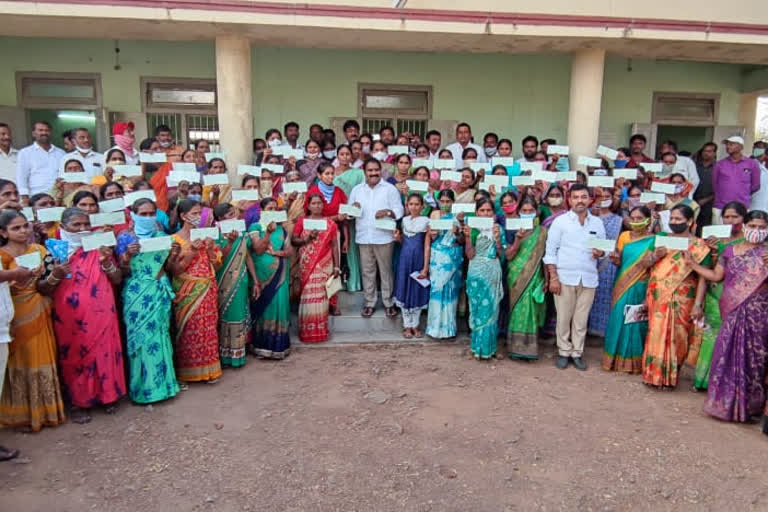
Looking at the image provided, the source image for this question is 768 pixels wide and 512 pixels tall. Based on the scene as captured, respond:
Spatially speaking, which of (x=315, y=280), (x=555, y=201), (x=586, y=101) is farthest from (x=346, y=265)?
(x=586, y=101)

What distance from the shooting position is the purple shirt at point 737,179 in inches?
261

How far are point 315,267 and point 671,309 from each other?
293cm

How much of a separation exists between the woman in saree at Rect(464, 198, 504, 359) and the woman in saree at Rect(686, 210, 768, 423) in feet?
5.51

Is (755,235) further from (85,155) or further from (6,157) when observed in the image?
(6,157)

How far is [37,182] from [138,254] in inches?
105

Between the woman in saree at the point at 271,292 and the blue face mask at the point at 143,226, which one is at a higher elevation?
the blue face mask at the point at 143,226

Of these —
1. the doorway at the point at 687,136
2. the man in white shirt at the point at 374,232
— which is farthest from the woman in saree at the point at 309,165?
the doorway at the point at 687,136

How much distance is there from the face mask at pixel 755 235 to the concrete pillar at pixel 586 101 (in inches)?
123

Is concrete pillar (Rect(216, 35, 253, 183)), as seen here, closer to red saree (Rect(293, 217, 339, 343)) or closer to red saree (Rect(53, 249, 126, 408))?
red saree (Rect(293, 217, 339, 343))

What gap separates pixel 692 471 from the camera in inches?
132

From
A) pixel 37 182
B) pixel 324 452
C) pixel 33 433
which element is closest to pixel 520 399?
pixel 324 452

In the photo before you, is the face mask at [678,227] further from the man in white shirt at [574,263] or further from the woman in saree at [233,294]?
the woman in saree at [233,294]

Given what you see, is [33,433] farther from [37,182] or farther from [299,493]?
[37,182]

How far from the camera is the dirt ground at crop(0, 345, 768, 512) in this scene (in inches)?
120
